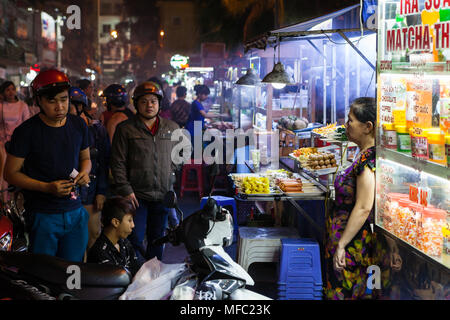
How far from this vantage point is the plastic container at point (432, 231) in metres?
3.46

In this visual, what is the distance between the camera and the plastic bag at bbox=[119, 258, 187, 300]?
2.92 metres

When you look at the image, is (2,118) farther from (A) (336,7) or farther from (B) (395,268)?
(B) (395,268)

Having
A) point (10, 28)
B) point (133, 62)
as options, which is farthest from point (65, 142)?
point (133, 62)

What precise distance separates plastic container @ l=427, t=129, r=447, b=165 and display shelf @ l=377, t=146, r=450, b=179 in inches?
1.6

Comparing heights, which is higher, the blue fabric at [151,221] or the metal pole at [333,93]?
the metal pole at [333,93]

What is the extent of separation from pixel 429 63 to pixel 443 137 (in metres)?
0.50

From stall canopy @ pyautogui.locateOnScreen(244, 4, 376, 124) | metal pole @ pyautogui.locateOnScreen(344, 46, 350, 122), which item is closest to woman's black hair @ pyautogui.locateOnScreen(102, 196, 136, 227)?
stall canopy @ pyautogui.locateOnScreen(244, 4, 376, 124)

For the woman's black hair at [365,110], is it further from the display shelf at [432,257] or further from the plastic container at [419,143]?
the display shelf at [432,257]

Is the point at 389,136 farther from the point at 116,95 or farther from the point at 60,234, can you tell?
the point at 116,95

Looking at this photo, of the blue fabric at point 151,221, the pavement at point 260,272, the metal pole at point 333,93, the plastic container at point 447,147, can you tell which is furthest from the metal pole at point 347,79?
the plastic container at point 447,147

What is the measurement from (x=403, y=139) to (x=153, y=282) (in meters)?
2.07

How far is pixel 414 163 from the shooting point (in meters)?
3.64

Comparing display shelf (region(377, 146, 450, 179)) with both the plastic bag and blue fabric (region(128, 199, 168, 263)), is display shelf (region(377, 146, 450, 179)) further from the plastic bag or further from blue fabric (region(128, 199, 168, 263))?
blue fabric (region(128, 199, 168, 263))

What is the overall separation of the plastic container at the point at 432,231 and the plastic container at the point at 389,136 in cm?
61
